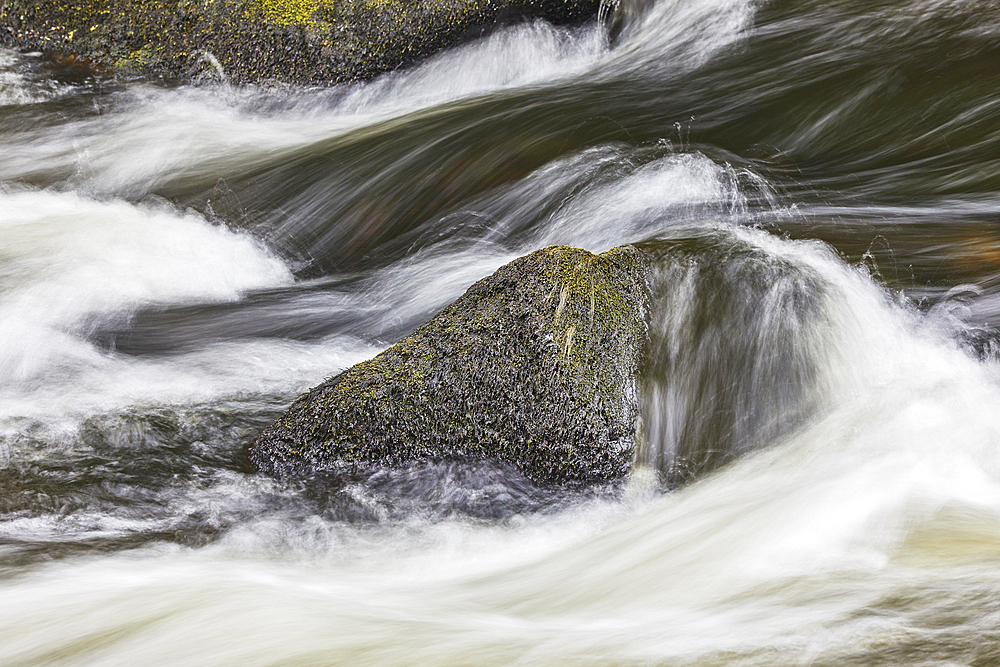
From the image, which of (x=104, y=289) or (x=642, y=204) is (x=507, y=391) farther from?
(x=104, y=289)

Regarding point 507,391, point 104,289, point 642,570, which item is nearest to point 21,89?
point 104,289

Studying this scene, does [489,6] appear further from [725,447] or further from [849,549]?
[849,549]

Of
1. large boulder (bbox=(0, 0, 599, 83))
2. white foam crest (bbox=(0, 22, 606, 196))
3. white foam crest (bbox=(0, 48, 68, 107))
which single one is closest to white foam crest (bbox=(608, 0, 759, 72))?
white foam crest (bbox=(0, 22, 606, 196))

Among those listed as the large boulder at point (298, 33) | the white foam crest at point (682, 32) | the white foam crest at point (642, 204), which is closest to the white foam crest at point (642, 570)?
the white foam crest at point (642, 204)

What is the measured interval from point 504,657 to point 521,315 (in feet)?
4.67

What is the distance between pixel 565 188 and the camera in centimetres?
513

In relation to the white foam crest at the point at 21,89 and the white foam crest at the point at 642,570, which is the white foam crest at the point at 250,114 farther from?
the white foam crest at the point at 642,570

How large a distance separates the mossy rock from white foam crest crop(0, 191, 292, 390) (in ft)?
5.64

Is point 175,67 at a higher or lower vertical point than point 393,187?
higher

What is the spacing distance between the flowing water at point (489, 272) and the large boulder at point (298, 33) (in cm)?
18

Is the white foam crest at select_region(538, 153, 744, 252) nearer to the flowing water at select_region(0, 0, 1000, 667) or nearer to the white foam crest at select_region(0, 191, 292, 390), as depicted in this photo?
the flowing water at select_region(0, 0, 1000, 667)

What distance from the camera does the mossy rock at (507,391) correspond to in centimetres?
344

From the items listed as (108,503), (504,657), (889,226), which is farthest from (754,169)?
(108,503)

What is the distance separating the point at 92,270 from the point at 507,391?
314cm
